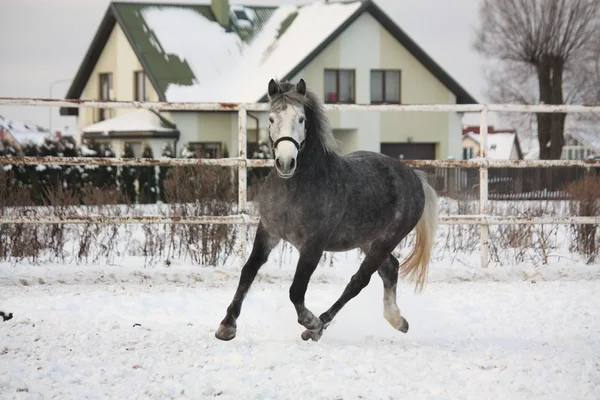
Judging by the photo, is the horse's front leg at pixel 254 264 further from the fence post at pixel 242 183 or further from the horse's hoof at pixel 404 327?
the fence post at pixel 242 183

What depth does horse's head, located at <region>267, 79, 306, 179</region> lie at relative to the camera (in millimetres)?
4527

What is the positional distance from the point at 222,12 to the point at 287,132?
26480mm

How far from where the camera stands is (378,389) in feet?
13.2

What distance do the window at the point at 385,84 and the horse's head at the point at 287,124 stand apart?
79.2 ft

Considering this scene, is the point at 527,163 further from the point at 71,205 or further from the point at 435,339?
the point at 71,205

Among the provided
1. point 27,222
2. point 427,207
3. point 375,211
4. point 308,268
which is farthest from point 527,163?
point 27,222

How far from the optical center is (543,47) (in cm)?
3772

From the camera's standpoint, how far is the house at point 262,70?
87.3 ft

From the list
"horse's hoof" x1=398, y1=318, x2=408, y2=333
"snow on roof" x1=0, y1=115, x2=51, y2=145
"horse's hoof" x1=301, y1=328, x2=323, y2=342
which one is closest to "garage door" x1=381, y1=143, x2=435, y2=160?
"snow on roof" x1=0, y1=115, x2=51, y2=145

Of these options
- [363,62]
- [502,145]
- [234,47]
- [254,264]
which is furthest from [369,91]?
[502,145]

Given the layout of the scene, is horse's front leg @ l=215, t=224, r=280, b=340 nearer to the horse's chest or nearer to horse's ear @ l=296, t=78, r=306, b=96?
the horse's chest

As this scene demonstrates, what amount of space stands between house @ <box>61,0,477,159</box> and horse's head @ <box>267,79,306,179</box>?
826 inches

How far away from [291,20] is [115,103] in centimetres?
2372

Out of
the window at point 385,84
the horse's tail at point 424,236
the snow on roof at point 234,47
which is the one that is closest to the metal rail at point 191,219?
the horse's tail at point 424,236
